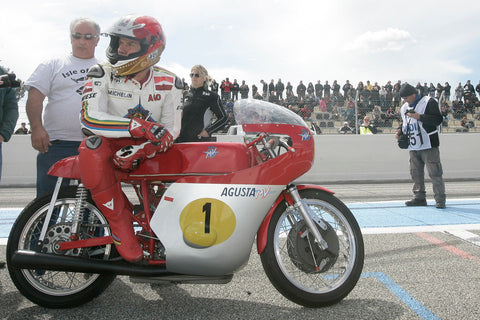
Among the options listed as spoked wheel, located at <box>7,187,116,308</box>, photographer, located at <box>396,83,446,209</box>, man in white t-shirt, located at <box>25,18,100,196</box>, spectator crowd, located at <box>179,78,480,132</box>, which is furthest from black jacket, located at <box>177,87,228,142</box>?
spectator crowd, located at <box>179,78,480,132</box>

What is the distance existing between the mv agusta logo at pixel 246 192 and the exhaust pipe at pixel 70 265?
601 millimetres

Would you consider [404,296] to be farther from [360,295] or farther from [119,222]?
[119,222]

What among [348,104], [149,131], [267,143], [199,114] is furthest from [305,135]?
[348,104]

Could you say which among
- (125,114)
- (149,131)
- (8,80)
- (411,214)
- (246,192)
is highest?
(8,80)

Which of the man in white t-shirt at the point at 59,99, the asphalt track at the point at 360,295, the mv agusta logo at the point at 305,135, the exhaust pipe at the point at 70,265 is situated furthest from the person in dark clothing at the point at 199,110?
the exhaust pipe at the point at 70,265

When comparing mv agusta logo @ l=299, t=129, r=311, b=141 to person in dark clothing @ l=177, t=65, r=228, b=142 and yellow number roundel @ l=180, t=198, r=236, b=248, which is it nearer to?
yellow number roundel @ l=180, t=198, r=236, b=248

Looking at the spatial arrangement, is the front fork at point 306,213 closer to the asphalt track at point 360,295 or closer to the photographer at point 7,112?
the asphalt track at point 360,295

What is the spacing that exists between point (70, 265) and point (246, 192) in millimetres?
1174

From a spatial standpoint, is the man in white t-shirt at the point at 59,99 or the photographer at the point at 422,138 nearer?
the man in white t-shirt at the point at 59,99

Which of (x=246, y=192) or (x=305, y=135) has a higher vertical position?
(x=305, y=135)

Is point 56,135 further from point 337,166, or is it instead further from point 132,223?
point 337,166

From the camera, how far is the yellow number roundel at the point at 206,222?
2.49m

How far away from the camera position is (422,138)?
6254 mm

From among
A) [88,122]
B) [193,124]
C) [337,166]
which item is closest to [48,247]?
[88,122]
